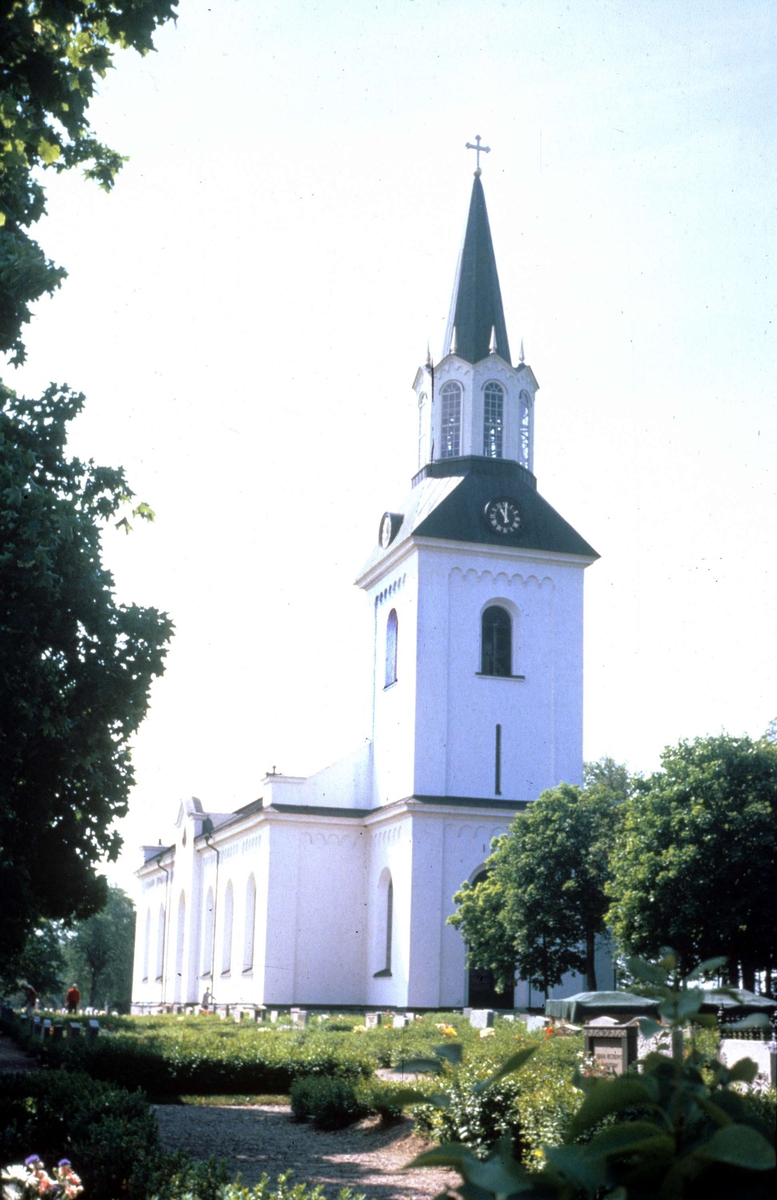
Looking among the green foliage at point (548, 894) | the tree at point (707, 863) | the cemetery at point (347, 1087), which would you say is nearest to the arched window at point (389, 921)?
the green foliage at point (548, 894)

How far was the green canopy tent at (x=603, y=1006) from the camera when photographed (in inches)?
873

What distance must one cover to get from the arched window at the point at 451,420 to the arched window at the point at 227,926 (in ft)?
64.4

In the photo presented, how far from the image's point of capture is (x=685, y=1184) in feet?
5.93

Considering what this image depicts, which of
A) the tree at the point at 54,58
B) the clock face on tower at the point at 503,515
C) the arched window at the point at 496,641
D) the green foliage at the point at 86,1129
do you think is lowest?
the green foliage at the point at 86,1129

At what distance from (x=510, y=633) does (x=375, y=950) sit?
11.4m

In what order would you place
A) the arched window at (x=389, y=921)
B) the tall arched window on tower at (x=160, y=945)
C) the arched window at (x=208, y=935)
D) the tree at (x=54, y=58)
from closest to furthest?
the tree at (x=54, y=58)
the arched window at (x=389, y=921)
the arched window at (x=208, y=935)
the tall arched window on tower at (x=160, y=945)

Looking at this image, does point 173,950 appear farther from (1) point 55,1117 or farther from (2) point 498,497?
(1) point 55,1117

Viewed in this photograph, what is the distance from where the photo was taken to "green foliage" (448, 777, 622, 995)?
3275 centimetres

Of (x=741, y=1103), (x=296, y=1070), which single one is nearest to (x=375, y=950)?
(x=296, y=1070)

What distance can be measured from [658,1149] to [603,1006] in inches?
875

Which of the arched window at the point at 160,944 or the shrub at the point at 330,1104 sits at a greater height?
the shrub at the point at 330,1104

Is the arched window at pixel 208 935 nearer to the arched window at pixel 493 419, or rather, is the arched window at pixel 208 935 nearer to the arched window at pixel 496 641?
the arched window at pixel 496 641

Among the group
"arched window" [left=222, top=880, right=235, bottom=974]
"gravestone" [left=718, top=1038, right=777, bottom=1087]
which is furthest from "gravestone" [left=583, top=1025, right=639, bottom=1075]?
"arched window" [left=222, top=880, right=235, bottom=974]

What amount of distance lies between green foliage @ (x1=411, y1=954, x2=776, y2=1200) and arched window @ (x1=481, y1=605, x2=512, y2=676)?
38.7 metres
